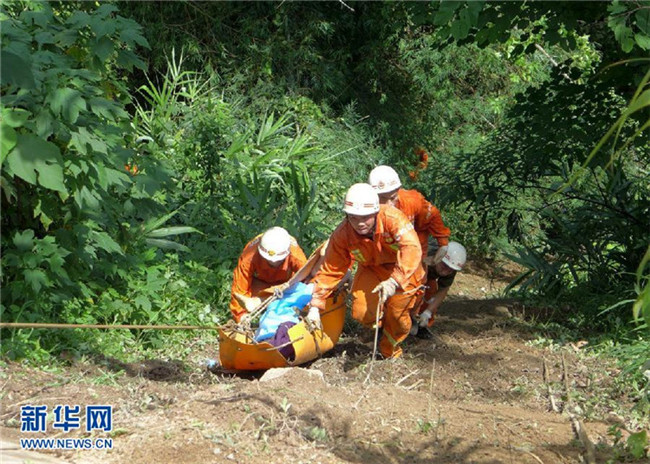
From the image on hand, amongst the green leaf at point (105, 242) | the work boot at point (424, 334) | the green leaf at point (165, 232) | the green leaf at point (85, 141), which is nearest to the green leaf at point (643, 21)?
the work boot at point (424, 334)

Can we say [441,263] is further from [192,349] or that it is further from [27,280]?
[27,280]

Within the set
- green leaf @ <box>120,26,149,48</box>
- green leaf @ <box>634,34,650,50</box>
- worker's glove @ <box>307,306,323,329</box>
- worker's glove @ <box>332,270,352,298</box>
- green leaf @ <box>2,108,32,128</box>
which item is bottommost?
worker's glove @ <box>307,306,323,329</box>

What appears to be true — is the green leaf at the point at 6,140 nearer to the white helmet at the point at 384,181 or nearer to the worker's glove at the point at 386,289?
the worker's glove at the point at 386,289

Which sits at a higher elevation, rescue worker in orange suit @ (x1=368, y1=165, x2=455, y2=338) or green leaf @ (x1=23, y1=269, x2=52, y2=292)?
rescue worker in orange suit @ (x1=368, y1=165, x2=455, y2=338)

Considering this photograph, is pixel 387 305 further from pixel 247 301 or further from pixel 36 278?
pixel 36 278

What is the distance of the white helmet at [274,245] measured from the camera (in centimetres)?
731

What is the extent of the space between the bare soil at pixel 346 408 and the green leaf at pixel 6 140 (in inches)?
53.0

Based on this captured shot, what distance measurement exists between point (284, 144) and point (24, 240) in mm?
5543

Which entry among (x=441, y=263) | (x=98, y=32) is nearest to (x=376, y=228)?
(x=441, y=263)

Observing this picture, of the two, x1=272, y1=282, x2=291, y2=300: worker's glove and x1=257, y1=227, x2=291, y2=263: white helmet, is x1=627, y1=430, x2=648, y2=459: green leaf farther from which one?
x1=257, y1=227, x2=291, y2=263: white helmet

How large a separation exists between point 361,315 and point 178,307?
177cm

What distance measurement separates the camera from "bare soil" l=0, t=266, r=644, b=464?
185 inches

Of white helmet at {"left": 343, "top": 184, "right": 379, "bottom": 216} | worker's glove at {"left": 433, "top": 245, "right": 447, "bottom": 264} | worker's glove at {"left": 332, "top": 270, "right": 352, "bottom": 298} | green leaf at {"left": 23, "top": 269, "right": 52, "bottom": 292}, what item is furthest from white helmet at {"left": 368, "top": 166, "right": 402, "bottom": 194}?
green leaf at {"left": 23, "top": 269, "right": 52, "bottom": 292}
